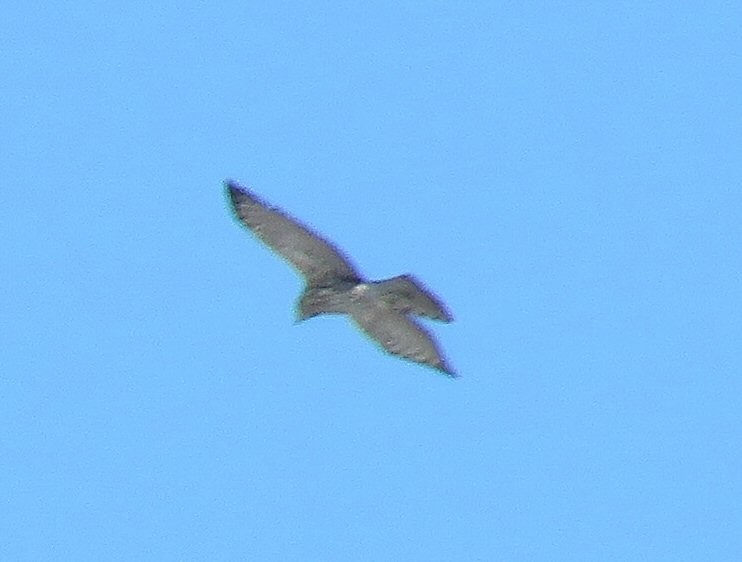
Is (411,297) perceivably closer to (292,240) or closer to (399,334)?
(399,334)

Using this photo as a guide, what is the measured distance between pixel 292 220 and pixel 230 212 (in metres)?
0.76

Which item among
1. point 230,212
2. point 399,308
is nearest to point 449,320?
point 399,308

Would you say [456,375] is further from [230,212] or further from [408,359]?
[230,212]

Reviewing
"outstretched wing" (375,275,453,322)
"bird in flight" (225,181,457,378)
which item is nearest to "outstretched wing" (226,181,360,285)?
"bird in flight" (225,181,457,378)

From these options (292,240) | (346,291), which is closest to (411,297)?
(346,291)

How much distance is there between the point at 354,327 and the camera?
110ft

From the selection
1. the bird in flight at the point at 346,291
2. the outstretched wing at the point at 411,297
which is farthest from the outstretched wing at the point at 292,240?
the outstretched wing at the point at 411,297

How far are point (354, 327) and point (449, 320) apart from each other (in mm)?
1444

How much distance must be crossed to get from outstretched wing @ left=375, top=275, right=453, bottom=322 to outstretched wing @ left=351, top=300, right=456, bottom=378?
28cm

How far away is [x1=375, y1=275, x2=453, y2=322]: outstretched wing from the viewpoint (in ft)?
106

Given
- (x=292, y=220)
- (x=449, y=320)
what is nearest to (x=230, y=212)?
(x=292, y=220)

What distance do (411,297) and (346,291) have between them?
0.86 m

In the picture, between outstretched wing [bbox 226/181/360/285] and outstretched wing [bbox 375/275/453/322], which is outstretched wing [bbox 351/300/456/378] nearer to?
outstretched wing [bbox 375/275/453/322]

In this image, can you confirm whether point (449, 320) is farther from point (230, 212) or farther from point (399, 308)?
point (230, 212)
